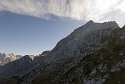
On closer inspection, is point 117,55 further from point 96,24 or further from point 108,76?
point 96,24

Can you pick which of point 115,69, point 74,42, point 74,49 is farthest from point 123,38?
point 74,42

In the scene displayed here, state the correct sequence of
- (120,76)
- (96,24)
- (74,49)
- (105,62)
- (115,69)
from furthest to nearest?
(96,24)
(74,49)
(105,62)
(115,69)
(120,76)

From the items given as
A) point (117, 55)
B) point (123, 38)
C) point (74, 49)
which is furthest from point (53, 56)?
point (117, 55)

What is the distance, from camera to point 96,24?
185375mm

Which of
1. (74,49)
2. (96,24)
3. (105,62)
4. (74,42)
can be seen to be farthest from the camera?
(96,24)

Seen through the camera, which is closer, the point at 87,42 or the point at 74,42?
the point at 87,42

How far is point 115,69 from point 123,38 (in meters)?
41.5

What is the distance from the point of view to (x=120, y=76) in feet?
195

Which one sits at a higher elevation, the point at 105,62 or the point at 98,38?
the point at 98,38

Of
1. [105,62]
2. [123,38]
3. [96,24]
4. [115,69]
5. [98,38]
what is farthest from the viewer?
[96,24]

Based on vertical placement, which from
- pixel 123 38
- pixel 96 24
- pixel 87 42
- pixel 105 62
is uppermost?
pixel 96 24

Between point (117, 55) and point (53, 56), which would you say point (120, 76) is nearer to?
point (117, 55)

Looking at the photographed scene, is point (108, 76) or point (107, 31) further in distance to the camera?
point (107, 31)

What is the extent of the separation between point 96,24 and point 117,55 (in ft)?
376
